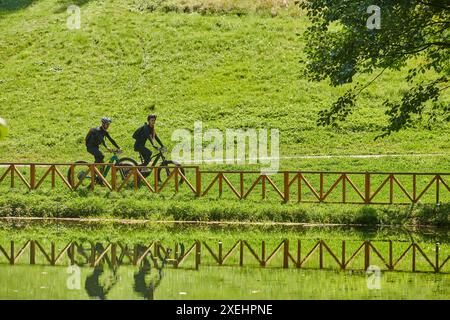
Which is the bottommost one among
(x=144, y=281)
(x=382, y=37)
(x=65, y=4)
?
(x=144, y=281)

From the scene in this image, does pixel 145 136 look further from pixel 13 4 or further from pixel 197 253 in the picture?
pixel 13 4

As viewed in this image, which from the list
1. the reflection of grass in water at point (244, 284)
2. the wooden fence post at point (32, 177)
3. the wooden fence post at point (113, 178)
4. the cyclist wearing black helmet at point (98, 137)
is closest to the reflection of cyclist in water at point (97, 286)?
the reflection of grass in water at point (244, 284)

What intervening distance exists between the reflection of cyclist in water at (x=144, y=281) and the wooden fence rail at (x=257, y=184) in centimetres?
812

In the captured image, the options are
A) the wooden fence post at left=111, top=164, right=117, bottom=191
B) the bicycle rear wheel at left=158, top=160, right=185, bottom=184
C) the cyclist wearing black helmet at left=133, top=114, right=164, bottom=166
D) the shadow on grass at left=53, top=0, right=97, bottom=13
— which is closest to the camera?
the wooden fence post at left=111, top=164, right=117, bottom=191

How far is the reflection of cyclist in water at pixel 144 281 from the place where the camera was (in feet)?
59.9

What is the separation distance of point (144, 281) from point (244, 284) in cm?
185

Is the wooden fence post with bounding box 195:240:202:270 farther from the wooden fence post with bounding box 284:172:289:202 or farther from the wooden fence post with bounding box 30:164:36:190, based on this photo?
the wooden fence post with bounding box 30:164:36:190

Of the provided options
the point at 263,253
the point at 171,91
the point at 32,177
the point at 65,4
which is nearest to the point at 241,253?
the point at 263,253

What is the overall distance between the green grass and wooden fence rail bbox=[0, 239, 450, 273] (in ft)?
14.6

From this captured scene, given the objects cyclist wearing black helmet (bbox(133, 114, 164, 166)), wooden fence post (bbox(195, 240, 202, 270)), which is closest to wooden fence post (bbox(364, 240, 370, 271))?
wooden fence post (bbox(195, 240, 202, 270))

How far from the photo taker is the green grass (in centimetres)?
3019

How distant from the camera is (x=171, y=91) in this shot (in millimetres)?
49875

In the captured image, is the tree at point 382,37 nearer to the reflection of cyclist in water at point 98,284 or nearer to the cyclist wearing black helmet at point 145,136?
the cyclist wearing black helmet at point 145,136
